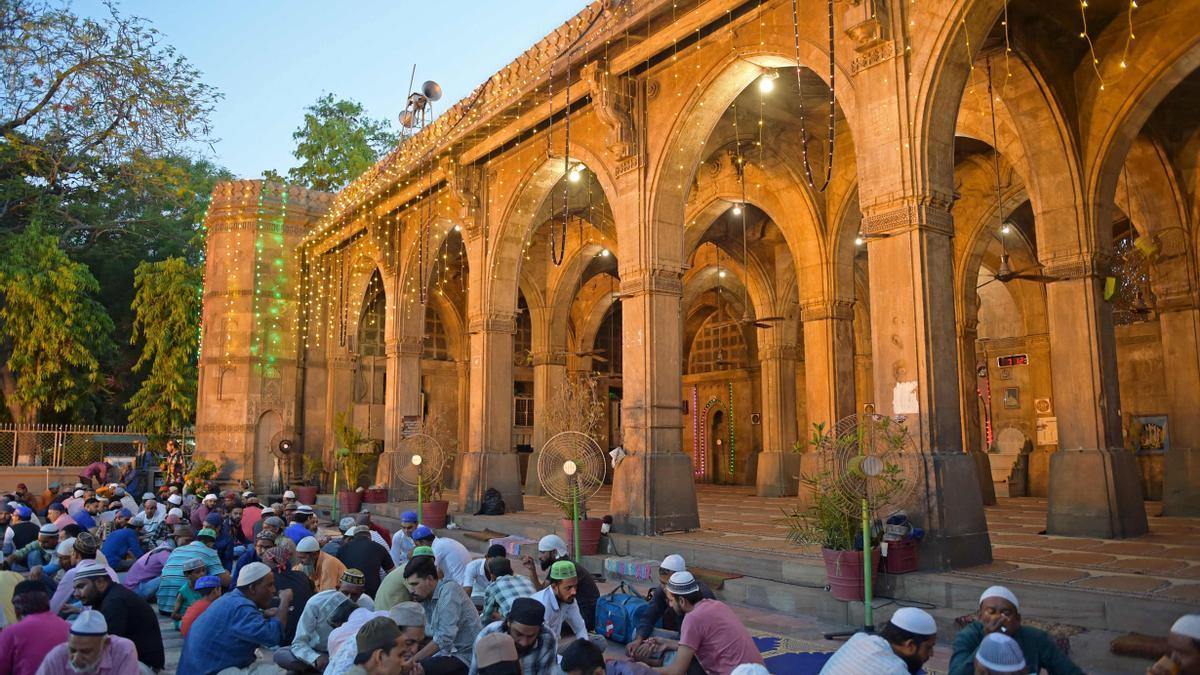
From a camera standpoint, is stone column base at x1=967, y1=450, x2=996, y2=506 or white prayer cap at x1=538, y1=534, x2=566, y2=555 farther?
stone column base at x1=967, y1=450, x2=996, y2=506

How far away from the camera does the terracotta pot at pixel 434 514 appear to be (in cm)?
1300

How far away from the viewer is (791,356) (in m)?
16.9

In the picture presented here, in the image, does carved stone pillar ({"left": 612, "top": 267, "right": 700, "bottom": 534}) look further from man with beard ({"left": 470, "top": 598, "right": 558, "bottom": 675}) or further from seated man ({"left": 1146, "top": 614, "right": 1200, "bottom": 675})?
Result: seated man ({"left": 1146, "top": 614, "right": 1200, "bottom": 675})

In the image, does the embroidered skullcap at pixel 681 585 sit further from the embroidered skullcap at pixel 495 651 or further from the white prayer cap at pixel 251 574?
the white prayer cap at pixel 251 574

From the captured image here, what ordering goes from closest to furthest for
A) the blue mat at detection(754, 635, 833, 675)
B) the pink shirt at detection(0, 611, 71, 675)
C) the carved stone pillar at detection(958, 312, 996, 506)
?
1. the pink shirt at detection(0, 611, 71, 675)
2. the blue mat at detection(754, 635, 833, 675)
3. the carved stone pillar at detection(958, 312, 996, 506)

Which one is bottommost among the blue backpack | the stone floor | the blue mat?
the blue mat

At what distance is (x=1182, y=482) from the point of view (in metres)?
10.8

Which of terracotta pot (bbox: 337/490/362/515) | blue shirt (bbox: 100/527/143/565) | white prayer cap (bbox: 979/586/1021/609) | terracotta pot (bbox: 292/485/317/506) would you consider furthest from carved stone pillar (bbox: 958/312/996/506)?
terracotta pot (bbox: 292/485/317/506)

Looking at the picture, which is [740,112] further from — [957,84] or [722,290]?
[722,290]

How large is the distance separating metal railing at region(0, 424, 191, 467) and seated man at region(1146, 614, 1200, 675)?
22.7 metres

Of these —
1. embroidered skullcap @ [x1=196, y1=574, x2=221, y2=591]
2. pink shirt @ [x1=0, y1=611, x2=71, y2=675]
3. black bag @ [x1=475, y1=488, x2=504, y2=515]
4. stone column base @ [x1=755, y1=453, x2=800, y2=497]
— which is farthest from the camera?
stone column base @ [x1=755, y1=453, x2=800, y2=497]

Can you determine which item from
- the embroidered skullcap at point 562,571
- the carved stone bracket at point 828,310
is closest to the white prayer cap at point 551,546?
the embroidered skullcap at point 562,571

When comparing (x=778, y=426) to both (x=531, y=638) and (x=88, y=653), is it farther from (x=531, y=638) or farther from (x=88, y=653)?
(x=88, y=653)

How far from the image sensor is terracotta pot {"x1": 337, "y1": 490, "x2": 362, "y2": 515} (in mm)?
15547
